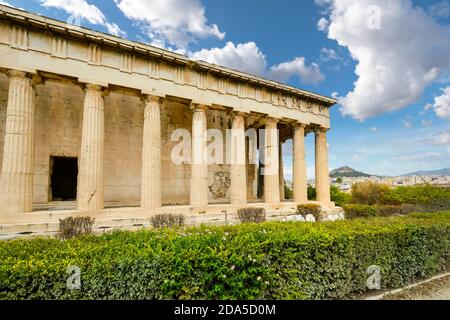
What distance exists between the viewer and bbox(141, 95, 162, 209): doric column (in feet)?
39.9

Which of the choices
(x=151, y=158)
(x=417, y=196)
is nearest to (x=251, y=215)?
(x=151, y=158)

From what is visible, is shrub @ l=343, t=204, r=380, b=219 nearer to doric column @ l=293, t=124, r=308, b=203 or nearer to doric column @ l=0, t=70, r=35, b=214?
doric column @ l=293, t=124, r=308, b=203

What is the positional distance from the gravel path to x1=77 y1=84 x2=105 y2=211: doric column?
11.1 m

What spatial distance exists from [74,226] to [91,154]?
334cm

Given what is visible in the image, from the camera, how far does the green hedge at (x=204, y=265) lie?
129 inches

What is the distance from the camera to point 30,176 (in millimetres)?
10133

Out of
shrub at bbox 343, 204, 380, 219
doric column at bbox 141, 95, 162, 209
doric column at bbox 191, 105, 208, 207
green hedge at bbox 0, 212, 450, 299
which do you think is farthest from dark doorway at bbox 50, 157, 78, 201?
shrub at bbox 343, 204, 380, 219

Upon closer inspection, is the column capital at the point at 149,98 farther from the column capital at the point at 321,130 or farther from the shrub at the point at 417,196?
the shrub at the point at 417,196

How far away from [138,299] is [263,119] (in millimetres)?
14907

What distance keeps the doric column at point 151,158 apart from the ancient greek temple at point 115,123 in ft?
0.16
